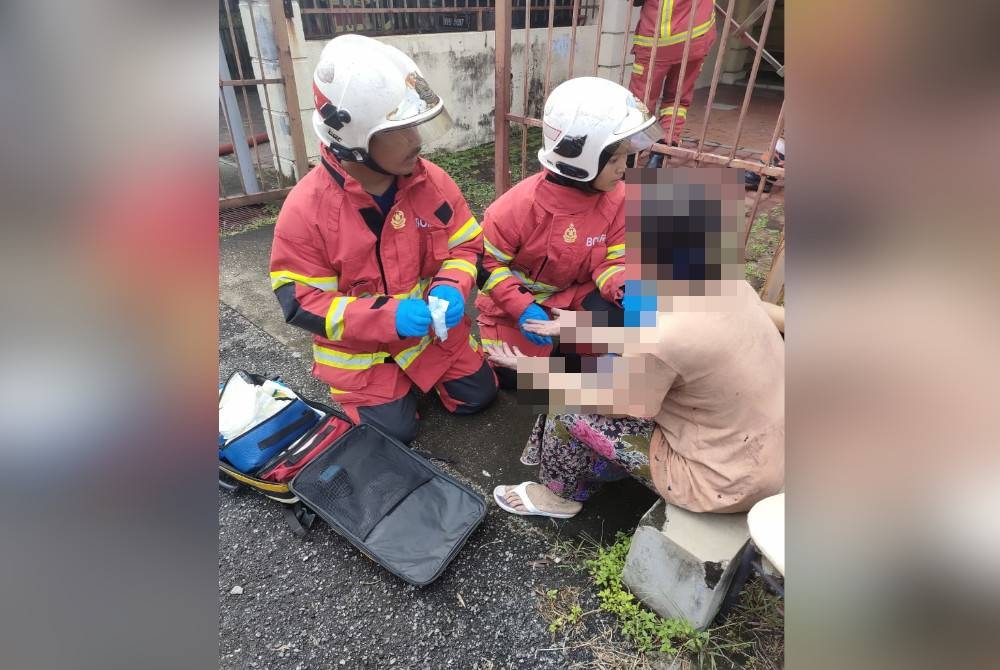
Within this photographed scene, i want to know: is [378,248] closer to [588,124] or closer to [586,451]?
[588,124]

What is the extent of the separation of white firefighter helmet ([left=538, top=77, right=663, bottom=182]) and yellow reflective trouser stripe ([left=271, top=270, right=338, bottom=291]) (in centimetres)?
121

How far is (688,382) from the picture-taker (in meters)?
1.75

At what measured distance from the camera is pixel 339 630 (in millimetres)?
2105

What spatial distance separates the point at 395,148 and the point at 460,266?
2.38 ft

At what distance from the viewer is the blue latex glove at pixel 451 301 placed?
2.70 meters

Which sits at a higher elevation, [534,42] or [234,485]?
[534,42]

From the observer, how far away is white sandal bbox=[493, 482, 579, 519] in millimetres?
2514

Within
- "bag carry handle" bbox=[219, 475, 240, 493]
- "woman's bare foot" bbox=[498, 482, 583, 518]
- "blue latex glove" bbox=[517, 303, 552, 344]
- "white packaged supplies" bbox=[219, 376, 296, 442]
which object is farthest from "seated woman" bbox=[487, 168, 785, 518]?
"bag carry handle" bbox=[219, 475, 240, 493]

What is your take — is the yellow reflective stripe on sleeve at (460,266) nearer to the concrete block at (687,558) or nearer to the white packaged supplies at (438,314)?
the white packaged supplies at (438,314)

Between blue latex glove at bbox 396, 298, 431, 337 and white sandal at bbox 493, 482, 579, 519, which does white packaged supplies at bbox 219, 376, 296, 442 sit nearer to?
blue latex glove at bbox 396, 298, 431, 337

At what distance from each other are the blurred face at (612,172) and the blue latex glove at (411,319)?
104cm
